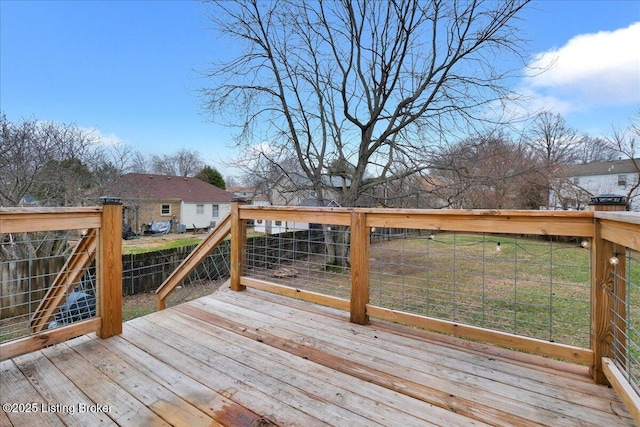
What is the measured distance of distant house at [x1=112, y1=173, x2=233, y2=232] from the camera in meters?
17.8

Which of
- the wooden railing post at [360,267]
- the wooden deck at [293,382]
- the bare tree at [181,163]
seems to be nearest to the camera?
the wooden deck at [293,382]

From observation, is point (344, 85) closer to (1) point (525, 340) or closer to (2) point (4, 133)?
(1) point (525, 340)

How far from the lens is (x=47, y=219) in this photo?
6.13 ft

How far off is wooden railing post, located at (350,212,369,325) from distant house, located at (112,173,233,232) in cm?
1629

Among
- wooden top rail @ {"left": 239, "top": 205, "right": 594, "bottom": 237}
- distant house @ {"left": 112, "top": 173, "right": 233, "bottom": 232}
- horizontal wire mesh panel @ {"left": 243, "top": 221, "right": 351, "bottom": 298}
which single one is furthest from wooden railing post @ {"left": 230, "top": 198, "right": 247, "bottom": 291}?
distant house @ {"left": 112, "top": 173, "right": 233, "bottom": 232}

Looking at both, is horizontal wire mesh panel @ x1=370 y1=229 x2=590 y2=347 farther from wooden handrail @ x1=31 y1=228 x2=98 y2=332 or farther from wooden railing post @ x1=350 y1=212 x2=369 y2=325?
wooden handrail @ x1=31 y1=228 x2=98 y2=332

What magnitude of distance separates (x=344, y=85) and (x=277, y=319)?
6.22m

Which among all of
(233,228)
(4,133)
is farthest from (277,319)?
(4,133)

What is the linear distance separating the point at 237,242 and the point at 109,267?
1199 mm

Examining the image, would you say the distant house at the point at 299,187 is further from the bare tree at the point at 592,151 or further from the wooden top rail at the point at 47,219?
the bare tree at the point at 592,151

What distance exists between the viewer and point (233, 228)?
10.3 feet

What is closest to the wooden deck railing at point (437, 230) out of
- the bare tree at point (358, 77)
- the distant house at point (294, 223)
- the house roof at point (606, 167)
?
the distant house at point (294, 223)

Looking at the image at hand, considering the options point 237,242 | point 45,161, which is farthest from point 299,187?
point 45,161

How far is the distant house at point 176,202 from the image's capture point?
1775 cm
